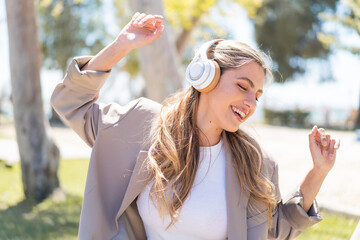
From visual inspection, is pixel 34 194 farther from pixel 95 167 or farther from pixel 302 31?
pixel 302 31

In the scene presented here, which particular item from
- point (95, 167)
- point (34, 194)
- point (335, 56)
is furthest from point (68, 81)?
point (335, 56)

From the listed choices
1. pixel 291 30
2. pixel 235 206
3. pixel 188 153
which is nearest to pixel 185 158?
pixel 188 153

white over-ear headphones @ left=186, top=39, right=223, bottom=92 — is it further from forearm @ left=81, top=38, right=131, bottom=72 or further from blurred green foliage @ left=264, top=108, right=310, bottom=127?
blurred green foliage @ left=264, top=108, right=310, bottom=127

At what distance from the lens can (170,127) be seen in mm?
2379

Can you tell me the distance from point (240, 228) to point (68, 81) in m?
1.16

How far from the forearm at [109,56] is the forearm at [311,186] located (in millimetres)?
1197

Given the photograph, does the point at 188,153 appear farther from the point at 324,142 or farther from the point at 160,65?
the point at 160,65

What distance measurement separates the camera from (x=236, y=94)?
7.25 feet

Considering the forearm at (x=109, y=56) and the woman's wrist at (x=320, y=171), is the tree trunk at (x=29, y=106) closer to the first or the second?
the forearm at (x=109, y=56)

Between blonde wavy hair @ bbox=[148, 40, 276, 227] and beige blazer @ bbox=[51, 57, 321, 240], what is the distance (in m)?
0.06

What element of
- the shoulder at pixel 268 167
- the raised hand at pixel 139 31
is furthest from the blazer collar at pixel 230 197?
the raised hand at pixel 139 31

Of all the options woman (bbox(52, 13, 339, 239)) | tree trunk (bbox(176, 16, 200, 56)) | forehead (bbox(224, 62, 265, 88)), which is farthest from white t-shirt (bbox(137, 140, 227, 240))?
tree trunk (bbox(176, 16, 200, 56))

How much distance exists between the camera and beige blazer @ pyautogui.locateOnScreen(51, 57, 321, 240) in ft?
7.32

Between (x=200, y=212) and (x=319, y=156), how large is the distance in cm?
69
